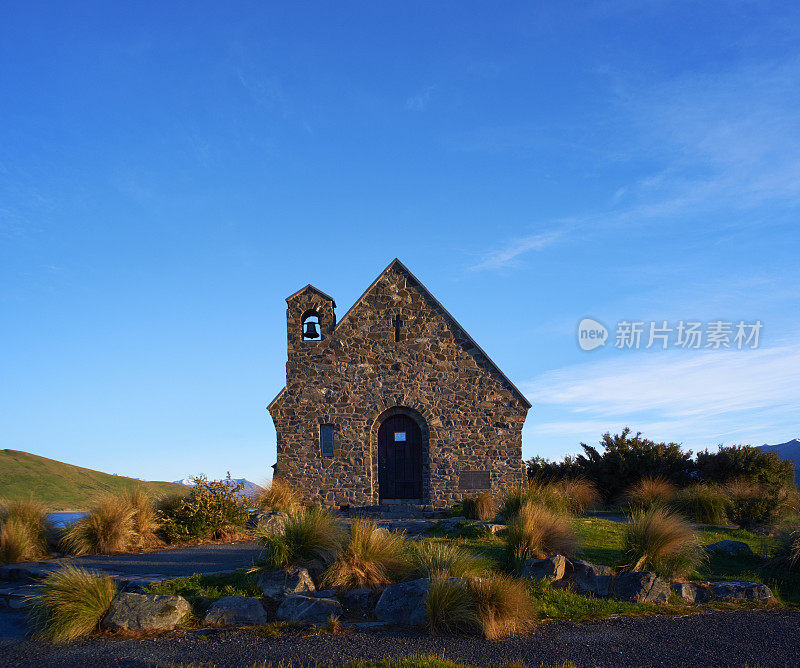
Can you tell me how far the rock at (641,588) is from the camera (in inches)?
373

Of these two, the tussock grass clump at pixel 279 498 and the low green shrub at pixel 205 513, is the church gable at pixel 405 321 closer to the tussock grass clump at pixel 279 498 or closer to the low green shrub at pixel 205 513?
the tussock grass clump at pixel 279 498

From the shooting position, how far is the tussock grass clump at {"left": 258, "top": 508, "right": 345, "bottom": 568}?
9625 millimetres

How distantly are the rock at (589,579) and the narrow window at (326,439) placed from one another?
11.9 metres

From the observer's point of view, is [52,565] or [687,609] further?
[52,565]

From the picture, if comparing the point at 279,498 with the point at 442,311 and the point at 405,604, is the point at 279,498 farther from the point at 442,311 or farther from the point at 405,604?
the point at 405,604

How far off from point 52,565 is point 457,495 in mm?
12304

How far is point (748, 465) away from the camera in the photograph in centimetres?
2273

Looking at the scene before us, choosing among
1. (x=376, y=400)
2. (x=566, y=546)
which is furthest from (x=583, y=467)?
(x=566, y=546)

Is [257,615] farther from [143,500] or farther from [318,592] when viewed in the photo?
[143,500]

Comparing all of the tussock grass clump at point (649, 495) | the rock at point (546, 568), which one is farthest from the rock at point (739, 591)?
Result: the tussock grass clump at point (649, 495)

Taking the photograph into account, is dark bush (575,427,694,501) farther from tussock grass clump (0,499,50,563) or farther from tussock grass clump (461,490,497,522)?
tussock grass clump (0,499,50,563)

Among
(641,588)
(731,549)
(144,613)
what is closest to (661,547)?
(641,588)

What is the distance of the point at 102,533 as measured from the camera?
13188 millimetres

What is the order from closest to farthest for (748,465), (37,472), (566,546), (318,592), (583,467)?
(318,592), (566,546), (748,465), (583,467), (37,472)
